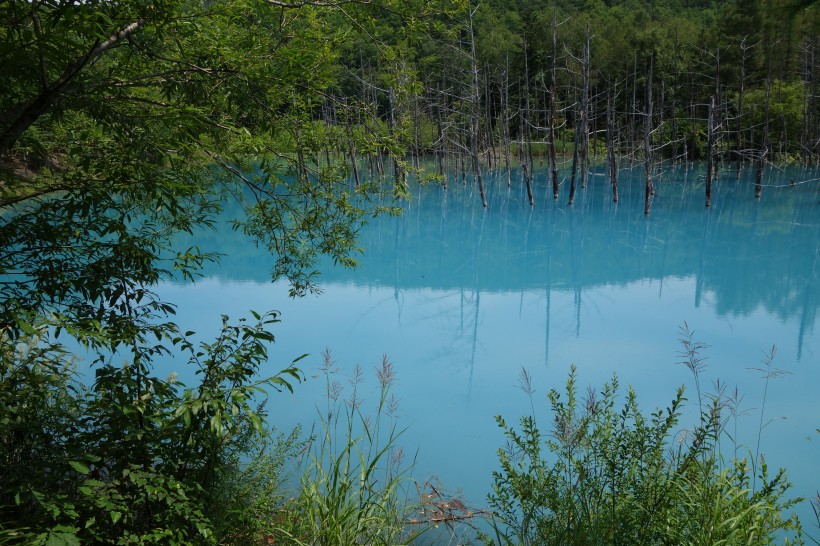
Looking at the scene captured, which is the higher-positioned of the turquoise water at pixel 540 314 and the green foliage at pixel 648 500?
the green foliage at pixel 648 500

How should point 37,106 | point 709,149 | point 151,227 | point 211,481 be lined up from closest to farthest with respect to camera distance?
point 37,106, point 211,481, point 151,227, point 709,149

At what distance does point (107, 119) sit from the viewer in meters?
2.78

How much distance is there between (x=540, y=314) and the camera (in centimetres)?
980

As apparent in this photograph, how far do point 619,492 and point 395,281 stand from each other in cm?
952

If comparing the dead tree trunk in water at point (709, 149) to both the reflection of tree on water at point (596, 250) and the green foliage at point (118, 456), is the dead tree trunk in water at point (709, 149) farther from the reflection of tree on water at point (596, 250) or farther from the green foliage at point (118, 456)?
the green foliage at point (118, 456)

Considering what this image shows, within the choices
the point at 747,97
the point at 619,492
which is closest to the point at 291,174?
the point at 619,492

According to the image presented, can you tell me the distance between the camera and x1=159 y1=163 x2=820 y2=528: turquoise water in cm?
618

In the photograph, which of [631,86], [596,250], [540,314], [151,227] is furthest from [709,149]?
[631,86]

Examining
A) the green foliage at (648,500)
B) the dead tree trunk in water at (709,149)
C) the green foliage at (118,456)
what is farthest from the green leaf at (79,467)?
the dead tree trunk in water at (709,149)

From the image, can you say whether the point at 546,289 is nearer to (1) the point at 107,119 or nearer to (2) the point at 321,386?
(2) the point at 321,386

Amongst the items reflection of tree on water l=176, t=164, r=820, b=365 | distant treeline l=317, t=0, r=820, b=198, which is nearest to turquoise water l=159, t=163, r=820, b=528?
reflection of tree on water l=176, t=164, r=820, b=365

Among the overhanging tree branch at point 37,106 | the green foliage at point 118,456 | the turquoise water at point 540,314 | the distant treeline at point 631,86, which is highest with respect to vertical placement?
the distant treeline at point 631,86

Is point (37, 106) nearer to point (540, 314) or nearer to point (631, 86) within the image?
point (540, 314)

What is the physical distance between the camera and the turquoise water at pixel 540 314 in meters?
6.18
